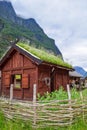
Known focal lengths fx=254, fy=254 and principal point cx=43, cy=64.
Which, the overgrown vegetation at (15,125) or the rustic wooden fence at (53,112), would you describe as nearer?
the overgrown vegetation at (15,125)

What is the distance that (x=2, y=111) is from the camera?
11664mm

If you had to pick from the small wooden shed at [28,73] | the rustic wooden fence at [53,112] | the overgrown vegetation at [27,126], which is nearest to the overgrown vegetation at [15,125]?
the overgrown vegetation at [27,126]

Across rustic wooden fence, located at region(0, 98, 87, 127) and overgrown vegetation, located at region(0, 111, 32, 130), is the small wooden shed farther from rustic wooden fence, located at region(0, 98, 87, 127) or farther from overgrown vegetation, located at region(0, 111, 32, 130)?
rustic wooden fence, located at region(0, 98, 87, 127)

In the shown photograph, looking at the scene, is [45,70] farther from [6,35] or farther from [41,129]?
[6,35]

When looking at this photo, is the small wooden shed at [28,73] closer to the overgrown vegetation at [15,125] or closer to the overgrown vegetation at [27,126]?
the overgrown vegetation at [15,125]

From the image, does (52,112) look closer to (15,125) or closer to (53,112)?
(53,112)

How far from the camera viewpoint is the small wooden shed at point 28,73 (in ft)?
59.4

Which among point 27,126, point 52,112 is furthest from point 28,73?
point 52,112

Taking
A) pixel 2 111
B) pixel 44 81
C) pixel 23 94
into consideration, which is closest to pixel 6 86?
pixel 23 94

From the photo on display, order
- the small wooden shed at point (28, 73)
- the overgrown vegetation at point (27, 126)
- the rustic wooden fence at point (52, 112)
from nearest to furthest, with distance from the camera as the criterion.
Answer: the overgrown vegetation at point (27, 126) → the rustic wooden fence at point (52, 112) → the small wooden shed at point (28, 73)

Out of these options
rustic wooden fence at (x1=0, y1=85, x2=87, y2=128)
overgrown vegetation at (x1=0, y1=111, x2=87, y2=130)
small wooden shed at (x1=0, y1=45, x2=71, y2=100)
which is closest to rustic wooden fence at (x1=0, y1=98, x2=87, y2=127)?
rustic wooden fence at (x1=0, y1=85, x2=87, y2=128)

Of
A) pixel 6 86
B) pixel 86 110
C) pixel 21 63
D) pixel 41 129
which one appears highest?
pixel 21 63

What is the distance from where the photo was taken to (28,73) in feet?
61.2

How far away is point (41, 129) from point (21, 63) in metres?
10.0
